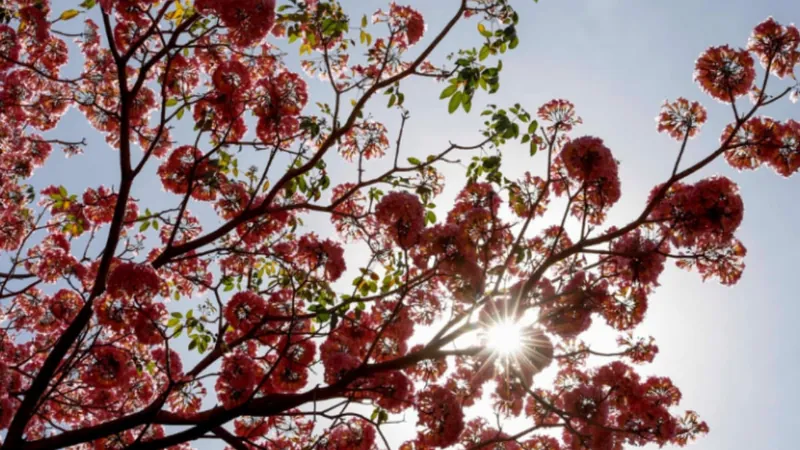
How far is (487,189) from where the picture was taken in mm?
6125

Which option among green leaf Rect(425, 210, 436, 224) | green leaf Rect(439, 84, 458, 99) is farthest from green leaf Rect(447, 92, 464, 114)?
green leaf Rect(425, 210, 436, 224)

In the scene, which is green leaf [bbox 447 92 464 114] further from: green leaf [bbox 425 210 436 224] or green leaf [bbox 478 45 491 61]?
green leaf [bbox 425 210 436 224]

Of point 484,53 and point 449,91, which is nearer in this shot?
point 449,91

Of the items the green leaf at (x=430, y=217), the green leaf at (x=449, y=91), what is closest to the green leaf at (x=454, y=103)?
the green leaf at (x=449, y=91)

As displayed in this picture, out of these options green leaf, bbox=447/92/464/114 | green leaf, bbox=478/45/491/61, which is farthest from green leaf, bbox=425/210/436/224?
green leaf, bbox=478/45/491/61

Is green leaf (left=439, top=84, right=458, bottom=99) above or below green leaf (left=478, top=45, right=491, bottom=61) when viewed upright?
below

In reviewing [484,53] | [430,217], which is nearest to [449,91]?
[484,53]

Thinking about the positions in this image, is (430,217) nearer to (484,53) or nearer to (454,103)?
(454,103)

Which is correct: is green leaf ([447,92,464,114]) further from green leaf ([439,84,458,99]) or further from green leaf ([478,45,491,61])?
green leaf ([478,45,491,61])

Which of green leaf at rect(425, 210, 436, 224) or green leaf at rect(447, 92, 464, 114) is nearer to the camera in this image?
green leaf at rect(447, 92, 464, 114)

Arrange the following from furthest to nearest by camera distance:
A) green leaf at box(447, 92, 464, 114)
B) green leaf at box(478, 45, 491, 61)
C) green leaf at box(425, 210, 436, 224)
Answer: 1. green leaf at box(425, 210, 436, 224)
2. green leaf at box(478, 45, 491, 61)
3. green leaf at box(447, 92, 464, 114)

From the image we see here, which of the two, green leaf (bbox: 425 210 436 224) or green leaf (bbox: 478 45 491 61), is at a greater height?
green leaf (bbox: 478 45 491 61)

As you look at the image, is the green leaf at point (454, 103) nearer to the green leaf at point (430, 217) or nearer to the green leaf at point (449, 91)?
the green leaf at point (449, 91)

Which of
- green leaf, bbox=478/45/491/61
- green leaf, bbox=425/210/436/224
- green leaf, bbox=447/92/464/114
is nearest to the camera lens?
green leaf, bbox=447/92/464/114
